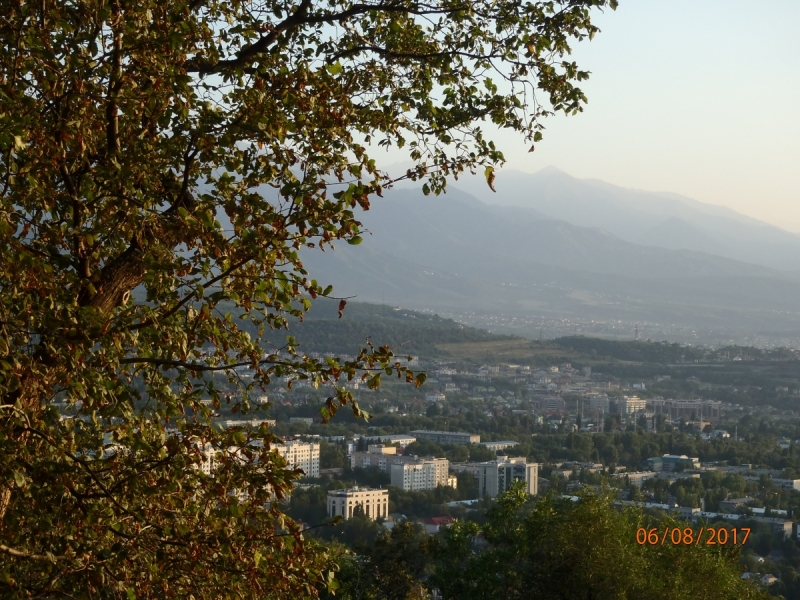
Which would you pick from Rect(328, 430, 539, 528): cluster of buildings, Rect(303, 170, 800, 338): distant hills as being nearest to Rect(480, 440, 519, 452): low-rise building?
Rect(328, 430, 539, 528): cluster of buildings

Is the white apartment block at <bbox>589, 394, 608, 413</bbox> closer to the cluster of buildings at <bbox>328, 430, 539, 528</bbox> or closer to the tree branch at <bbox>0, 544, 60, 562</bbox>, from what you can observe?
the cluster of buildings at <bbox>328, 430, 539, 528</bbox>

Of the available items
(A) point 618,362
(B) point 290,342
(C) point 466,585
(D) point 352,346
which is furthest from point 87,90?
(A) point 618,362

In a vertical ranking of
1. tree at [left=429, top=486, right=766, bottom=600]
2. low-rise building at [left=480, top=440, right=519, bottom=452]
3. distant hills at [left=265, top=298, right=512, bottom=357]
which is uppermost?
distant hills at [left=265, top=298, right=512, bottom=357]

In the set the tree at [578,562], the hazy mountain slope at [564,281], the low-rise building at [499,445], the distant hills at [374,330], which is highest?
the hazy mountain slope at [564,281]

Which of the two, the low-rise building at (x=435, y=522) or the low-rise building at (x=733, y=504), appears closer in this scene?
the low-rise building at (x=435, y=522)

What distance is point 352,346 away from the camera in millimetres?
51969

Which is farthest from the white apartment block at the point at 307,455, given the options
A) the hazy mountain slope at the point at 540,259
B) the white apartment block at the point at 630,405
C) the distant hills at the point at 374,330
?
the hazy mountain slope at the point at 540,259

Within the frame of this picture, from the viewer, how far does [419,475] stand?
2780 centimetres

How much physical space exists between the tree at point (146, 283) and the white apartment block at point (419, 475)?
23.4 m

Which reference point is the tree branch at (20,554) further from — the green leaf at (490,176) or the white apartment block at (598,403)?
the white apartment block at (598,403)

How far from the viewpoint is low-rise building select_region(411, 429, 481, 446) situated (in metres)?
38.7

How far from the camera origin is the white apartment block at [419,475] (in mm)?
27547

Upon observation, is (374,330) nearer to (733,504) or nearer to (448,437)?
(448,437)

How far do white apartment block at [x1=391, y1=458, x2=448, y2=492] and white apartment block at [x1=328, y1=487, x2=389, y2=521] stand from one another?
9.54ft
